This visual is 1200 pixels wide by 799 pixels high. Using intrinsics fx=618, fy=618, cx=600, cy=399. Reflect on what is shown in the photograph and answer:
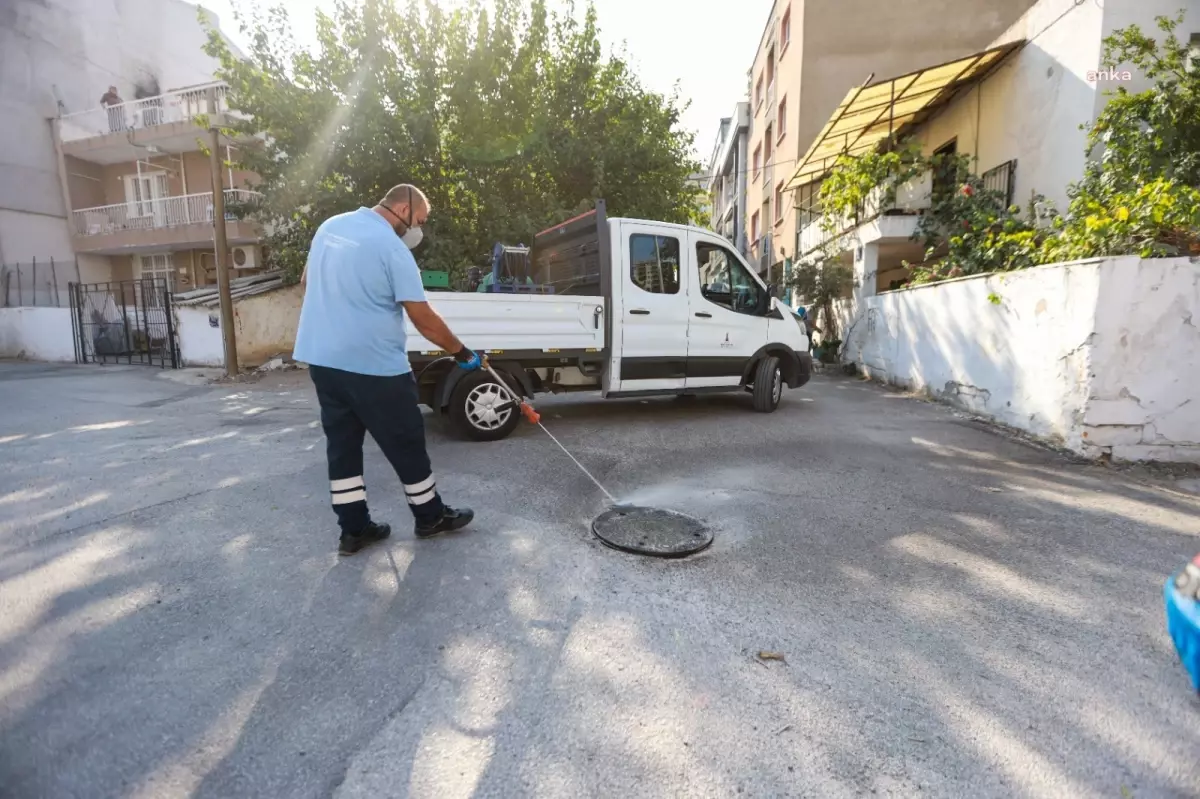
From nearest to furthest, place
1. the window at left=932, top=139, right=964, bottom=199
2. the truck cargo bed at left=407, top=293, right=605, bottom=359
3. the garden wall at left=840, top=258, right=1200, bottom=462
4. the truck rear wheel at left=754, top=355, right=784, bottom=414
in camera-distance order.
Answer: the garden wall at left=840, top=258, right=1200, bottom=462 < the truck cargo bed at left=407, top=293, right=605, bottom=359 < the truck rear wheel at left=754, top=355, right=784, bottom=414 < the window at left=932, top=139, right=964, bottom=199

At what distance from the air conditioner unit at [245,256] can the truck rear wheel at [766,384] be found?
1607 centimetres

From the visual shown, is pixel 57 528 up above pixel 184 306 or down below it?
below

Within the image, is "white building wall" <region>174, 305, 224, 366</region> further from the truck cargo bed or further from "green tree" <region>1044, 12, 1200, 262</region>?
"green tree" <region>1044, 12, 1200, 262</region>

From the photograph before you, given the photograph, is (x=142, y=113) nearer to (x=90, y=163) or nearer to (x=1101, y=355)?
(x=90, y=163)

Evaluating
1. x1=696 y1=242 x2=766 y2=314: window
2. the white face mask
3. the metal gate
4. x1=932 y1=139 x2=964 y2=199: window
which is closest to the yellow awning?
x1=932 y1=139 x2=964 y2=199: window

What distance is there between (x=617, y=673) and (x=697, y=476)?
2720 millimetres

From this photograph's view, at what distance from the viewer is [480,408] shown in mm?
5941

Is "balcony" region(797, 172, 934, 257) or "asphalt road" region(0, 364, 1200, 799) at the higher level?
"balcony" region(797, 172, 934, 257)

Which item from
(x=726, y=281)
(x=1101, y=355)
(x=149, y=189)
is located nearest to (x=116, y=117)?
(x=149, y=189)

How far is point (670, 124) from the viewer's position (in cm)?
1456

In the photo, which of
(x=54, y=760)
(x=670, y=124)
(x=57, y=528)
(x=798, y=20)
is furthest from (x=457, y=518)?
(x=798, y=20)

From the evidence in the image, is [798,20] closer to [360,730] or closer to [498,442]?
[498,442]

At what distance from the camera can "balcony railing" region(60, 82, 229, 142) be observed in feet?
60.9

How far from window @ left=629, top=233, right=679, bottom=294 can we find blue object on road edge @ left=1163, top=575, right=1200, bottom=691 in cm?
527
